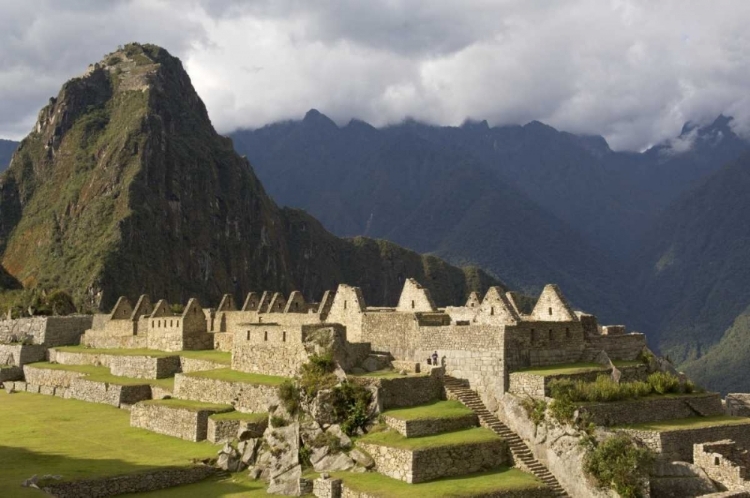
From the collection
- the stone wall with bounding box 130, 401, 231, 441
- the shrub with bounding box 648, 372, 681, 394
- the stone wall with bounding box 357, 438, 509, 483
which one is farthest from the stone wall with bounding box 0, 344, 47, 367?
the shrub with bounding box 648, 372, 681, 394

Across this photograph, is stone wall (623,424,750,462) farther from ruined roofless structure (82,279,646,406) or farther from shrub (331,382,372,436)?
shrub (331,382,372,436)

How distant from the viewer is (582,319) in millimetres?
31656

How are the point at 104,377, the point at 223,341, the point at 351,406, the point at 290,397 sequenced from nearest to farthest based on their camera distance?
the point at 351,406 < the point at 290,397 < the point at 104,377 < the point at 223,341

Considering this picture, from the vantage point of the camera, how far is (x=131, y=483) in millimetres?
25719

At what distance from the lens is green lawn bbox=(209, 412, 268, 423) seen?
94.3 ft

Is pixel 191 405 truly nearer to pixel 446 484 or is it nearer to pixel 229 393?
pixel 229 393

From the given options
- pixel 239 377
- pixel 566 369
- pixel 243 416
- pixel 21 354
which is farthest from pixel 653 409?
pixel 21 354

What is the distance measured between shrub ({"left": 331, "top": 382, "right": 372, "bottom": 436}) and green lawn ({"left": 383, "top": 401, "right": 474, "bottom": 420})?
0.78 m

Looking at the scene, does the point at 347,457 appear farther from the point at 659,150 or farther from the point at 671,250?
the point at 659,150

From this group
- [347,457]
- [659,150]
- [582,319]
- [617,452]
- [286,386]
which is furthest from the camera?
[659,150]

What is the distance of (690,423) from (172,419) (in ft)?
61.9

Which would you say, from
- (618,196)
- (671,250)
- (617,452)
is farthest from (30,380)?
(618,196)

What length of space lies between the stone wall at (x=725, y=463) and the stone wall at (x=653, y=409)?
76.6 inches

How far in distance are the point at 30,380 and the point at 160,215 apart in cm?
14424
